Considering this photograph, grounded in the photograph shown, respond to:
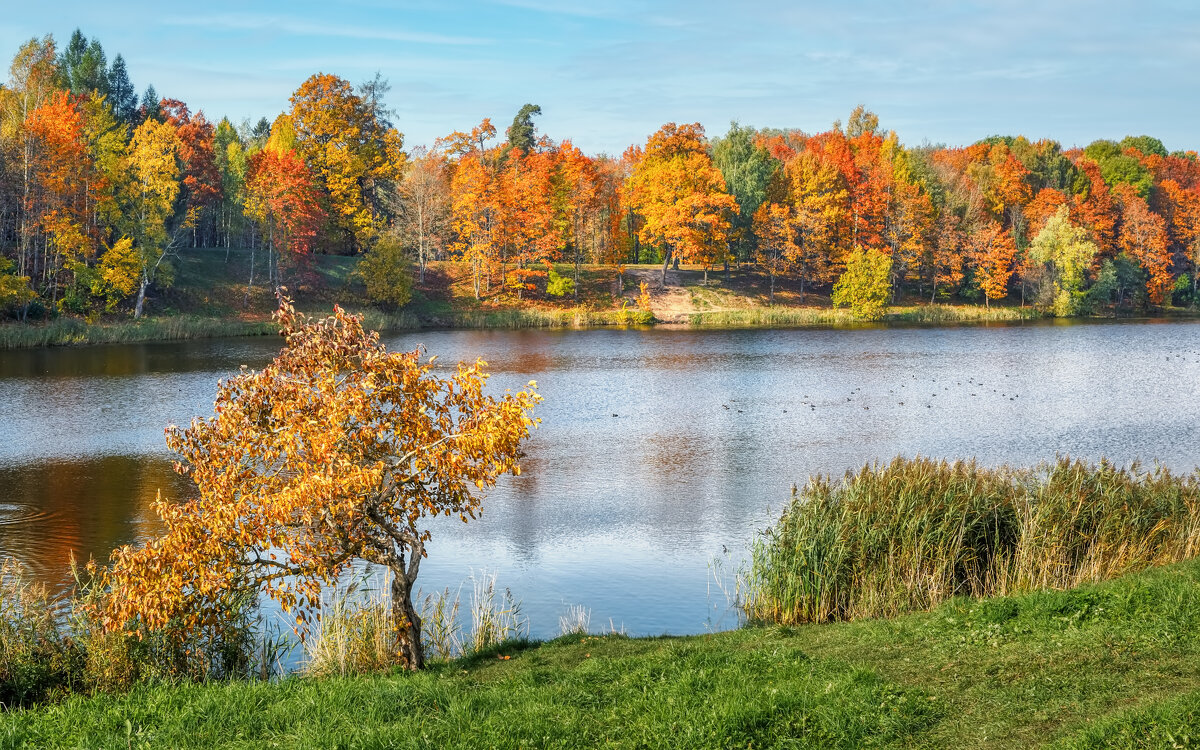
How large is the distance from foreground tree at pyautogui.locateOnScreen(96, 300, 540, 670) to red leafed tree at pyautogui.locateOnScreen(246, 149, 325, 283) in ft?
187

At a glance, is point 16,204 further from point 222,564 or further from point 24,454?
point 222,564

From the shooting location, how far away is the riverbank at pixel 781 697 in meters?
Result: 7.57

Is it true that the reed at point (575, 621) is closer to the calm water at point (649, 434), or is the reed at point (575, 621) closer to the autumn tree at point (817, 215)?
the calm water at point (649, 434)

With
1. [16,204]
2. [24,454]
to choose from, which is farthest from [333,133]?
[24,454]

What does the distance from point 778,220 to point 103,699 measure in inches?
2977

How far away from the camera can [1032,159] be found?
98812 millimetres

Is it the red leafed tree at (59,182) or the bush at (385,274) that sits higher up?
the red leafed tree at (59,182)

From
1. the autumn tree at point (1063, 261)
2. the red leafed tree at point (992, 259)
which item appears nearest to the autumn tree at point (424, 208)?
the red leafed tree at point (992, 259)

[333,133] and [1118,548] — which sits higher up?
[333,133]

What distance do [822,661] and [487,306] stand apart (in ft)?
212

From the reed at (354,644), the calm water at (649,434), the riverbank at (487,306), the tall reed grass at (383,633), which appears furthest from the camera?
the riverbank at (487,306)

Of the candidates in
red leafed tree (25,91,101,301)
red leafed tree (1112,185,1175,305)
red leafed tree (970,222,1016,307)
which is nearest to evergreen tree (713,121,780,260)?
red leafed tree (970,222,1016,307)

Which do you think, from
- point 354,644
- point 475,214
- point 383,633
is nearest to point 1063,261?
point 475,214

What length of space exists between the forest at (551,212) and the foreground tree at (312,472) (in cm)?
5220
